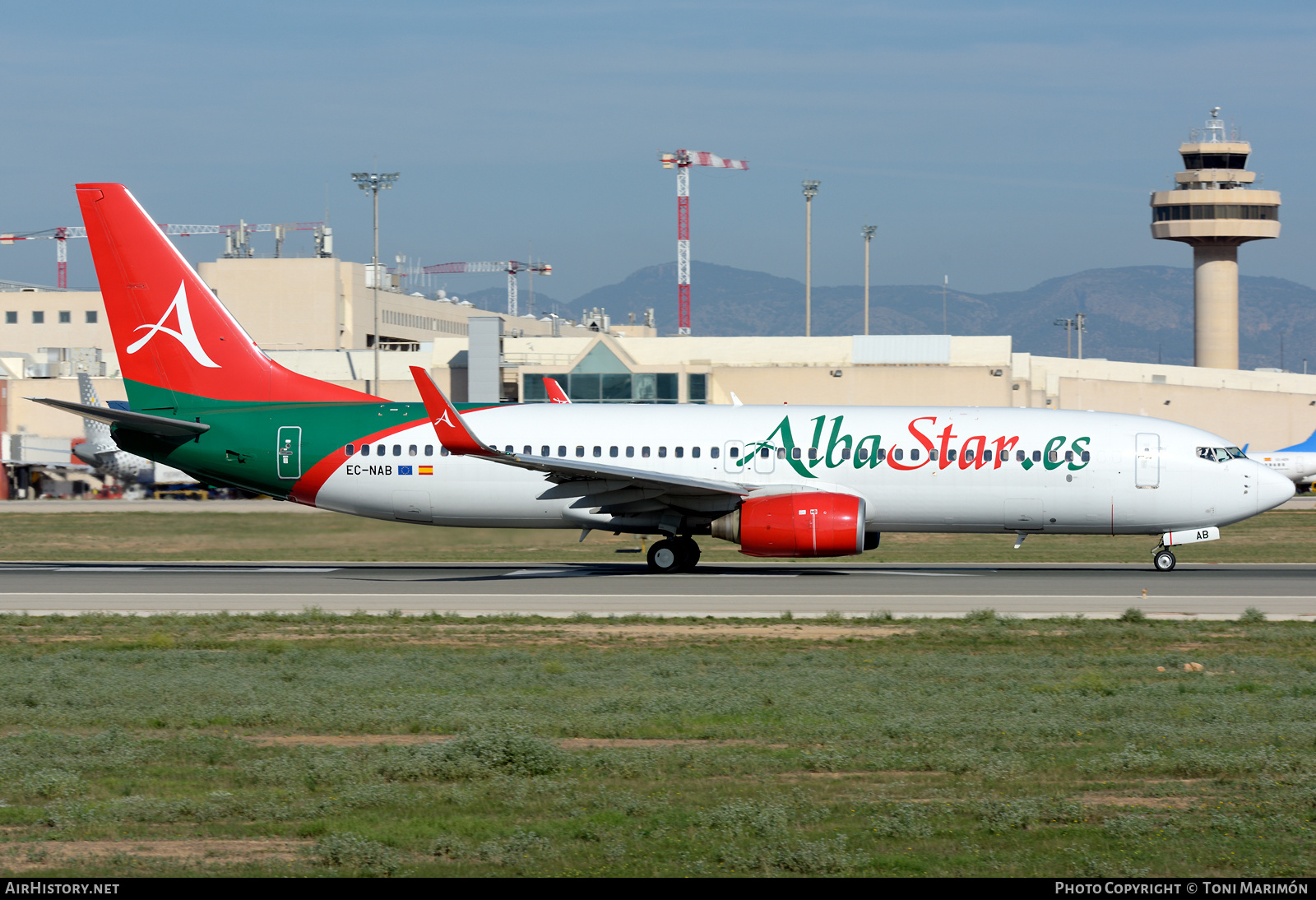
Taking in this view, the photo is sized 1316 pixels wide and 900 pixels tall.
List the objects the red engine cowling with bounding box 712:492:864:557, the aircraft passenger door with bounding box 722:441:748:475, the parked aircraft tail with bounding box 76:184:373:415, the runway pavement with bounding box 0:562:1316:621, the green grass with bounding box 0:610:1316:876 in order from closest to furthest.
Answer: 1. the green grass with bounding box 0:610:1316:876
2. the runway pavement with bounding box 0:562:1316:621
3. the red engine cowling with bounding box 712:492:864:557
4. the aircraft passenger door with bounding box 722:441:748:475
5. the parked aircraft tail with bounding box 76:184:373:415

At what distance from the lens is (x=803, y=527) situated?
1083 inches

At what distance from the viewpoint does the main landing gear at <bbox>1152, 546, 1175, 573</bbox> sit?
3045 cm

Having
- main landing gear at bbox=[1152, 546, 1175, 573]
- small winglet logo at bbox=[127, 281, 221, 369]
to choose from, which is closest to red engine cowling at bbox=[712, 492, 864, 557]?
main landing gear at bbox=[1152, 546, 1175, 573]

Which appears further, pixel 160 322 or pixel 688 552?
pixel 160 322

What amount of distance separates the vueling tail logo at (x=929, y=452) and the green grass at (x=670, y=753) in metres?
9.41

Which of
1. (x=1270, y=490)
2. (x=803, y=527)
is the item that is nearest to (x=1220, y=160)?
(x=1270, y=490)

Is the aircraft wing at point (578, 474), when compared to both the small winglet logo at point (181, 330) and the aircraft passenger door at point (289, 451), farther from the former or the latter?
the small winglet logo at point (181, 330)

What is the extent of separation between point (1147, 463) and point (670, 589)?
1131 centimetres

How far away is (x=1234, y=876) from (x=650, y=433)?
22774 millimetres

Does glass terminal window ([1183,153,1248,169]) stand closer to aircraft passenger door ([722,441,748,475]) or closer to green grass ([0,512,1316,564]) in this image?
green grass ([0,512,1316,564])

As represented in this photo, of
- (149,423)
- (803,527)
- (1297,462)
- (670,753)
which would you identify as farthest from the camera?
(1297,462)

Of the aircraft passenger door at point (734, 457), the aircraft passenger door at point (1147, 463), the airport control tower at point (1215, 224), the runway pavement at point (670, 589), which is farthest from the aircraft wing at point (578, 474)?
the airport control tower at point (1215, 224)

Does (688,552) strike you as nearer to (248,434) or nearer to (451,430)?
(451,430)

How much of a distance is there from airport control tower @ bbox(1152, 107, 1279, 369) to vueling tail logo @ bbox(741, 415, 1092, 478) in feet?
324
